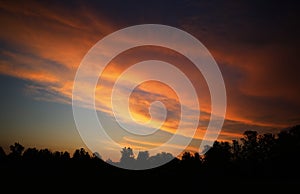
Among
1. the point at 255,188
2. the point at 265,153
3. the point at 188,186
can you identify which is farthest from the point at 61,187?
the point at 265,153

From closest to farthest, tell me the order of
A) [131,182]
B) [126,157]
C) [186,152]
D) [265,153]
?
[131,182], [265,153], [186,152], [126,157]

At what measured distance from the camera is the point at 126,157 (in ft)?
548

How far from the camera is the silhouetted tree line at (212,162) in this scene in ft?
187

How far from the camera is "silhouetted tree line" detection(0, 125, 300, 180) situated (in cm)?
5691

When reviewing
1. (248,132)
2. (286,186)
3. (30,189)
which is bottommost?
(30,189)

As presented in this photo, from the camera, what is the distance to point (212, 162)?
10238 centimetres

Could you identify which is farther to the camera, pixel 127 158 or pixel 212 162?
pixel 127 158

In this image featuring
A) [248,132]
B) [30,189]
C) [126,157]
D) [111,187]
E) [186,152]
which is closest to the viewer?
[30,189]

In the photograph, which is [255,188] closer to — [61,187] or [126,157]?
[61,187]

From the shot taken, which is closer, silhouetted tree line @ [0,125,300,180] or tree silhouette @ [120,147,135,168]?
silhouetted tree line @ [0,125,300,180]

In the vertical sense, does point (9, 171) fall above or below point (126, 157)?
below

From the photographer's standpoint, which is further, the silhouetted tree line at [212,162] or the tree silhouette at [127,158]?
the tree silhouette at [127,158]

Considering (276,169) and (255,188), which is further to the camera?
(276,169)

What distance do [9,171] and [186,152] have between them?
79.5 metres
